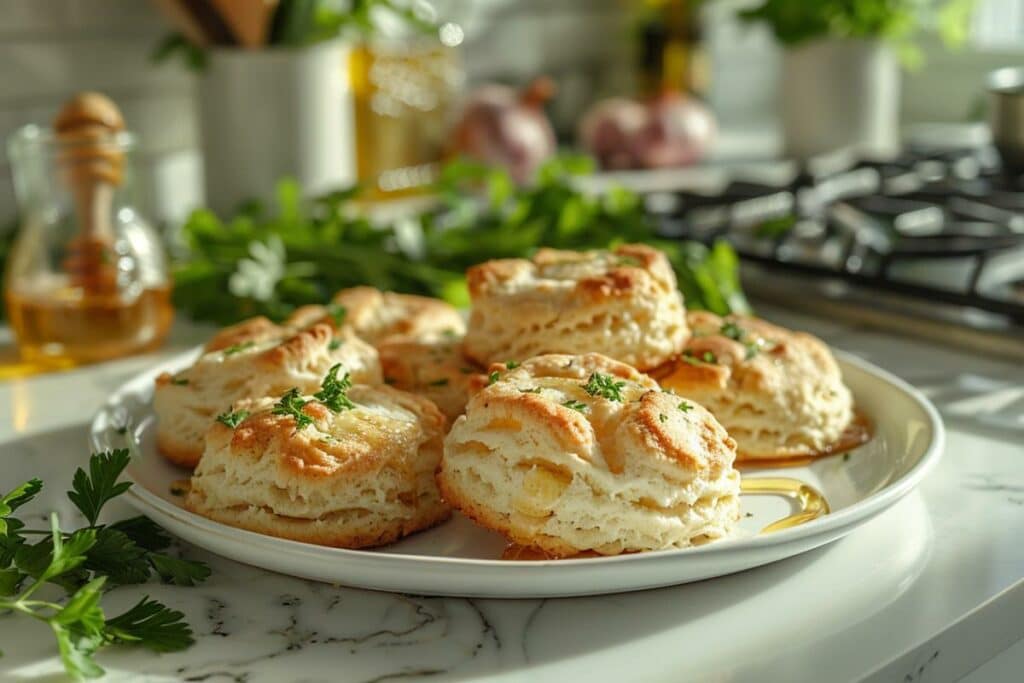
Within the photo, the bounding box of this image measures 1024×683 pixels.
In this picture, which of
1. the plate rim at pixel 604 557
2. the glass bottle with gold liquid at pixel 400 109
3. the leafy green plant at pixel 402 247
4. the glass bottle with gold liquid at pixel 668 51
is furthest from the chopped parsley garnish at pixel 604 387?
the glass bottle with gold liquid at pixel 668 51

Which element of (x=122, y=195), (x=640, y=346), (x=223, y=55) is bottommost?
(x=640, y=346)

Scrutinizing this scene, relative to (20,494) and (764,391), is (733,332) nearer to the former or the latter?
(764,391)

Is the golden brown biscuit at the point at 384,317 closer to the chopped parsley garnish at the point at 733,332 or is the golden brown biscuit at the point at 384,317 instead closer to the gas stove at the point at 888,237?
the chopped parsley garnish at the point at 733,332

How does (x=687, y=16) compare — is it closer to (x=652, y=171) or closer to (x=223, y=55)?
(x=652, y=171)

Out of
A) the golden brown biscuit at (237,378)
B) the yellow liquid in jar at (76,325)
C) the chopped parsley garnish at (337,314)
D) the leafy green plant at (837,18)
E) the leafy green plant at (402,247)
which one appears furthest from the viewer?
the leafy green plant at (837,18)

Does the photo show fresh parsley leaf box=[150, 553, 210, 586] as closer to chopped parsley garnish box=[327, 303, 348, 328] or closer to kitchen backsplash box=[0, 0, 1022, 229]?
chopped parsley garnish box=[327, 303, 348, 328]

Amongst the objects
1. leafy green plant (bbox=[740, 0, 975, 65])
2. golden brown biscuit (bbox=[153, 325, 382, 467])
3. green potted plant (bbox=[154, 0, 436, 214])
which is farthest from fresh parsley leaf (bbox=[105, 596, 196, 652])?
leafy green plant (bbox=[740, 0, 975, 65])

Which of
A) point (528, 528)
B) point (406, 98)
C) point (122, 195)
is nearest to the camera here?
point (528, 528)

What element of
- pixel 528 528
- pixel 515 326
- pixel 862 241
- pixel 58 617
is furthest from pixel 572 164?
pixel 58 617
